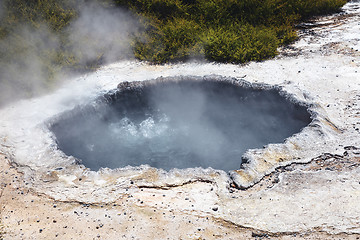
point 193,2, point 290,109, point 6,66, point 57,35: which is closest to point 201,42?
point 193,2

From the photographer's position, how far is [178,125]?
25.0 ft

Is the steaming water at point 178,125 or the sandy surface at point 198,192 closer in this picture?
the sandy surface at point 198,192

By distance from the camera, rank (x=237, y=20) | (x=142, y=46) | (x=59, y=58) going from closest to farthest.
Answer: (x=59, y=58) → (x=142, y=46) → (x=237, y=20)

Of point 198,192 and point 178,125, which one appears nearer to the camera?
point 198,192

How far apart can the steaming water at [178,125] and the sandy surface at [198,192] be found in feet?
2.31

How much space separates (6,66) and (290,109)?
7.16m

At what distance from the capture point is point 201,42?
941cm

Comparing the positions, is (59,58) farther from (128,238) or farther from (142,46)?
(128,238)

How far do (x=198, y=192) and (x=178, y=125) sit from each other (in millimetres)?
2983

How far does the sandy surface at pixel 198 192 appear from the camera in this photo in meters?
4.26

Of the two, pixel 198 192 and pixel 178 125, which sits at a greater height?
pixel 198 192

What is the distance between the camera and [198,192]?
4.83 m

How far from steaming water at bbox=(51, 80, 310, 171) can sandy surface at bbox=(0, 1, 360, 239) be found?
2.31 ft

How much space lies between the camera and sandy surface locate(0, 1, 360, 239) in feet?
14.0
